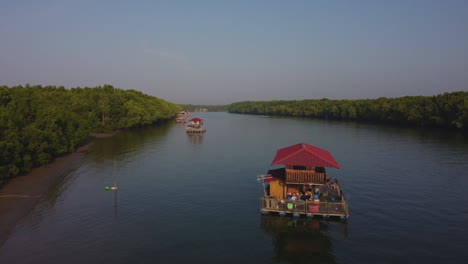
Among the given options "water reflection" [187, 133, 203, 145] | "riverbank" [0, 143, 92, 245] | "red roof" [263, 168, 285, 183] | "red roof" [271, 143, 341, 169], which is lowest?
"riverbank" [0, 143, 92, 245]

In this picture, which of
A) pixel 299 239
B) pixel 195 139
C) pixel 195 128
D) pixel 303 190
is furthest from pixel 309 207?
pixel 195 128

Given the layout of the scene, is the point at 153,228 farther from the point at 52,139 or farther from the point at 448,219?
the point at 52,139

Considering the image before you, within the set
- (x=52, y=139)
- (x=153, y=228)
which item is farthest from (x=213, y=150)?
(x=153, y=228)

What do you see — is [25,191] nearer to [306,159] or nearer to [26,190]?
[26,190]

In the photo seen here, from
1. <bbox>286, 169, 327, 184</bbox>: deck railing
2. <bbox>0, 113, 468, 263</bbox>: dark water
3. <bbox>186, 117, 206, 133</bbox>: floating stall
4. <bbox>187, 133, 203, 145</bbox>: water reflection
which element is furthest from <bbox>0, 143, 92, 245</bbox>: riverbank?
<bbox>186, 117, 206, 133</bbox>: floating stall

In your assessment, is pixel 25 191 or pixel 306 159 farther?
pixel 25 191

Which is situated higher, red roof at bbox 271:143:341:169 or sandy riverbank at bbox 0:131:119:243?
red roof at bbox 271:143:341:169

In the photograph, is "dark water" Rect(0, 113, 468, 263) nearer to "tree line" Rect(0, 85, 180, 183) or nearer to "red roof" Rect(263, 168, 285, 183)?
"red roof" Rect(263, 168, 285, 183)

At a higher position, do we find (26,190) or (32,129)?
(32,129)

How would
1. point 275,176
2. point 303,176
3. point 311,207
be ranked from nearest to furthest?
point 311,207 → point 303,176 → point 275,176
